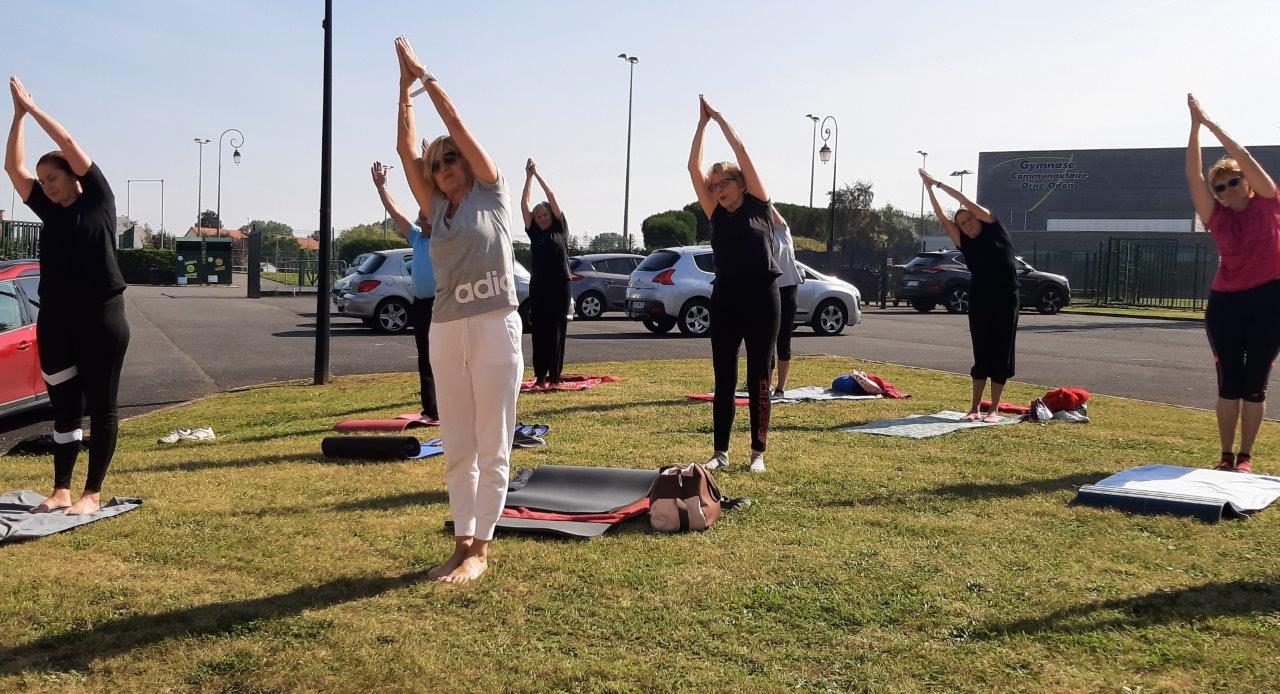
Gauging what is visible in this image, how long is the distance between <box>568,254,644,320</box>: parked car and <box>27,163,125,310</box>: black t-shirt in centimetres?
1919

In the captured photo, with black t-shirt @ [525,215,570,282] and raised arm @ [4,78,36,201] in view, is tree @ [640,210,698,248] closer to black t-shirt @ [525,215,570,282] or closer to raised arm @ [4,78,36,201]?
black t-shirt @ [525,215,570,282]

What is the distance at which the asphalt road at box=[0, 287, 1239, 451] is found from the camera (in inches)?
482

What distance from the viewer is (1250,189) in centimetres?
662

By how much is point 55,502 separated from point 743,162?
4.03m

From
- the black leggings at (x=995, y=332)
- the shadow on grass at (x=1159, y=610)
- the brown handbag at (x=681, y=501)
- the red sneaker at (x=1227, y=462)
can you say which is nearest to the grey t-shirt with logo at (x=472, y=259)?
the brown handbag at (x=681, y=501)

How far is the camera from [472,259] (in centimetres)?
433

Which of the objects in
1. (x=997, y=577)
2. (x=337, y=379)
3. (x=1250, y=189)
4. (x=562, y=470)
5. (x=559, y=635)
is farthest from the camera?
(x=337, y=379)

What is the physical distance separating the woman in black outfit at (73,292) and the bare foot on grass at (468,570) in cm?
221

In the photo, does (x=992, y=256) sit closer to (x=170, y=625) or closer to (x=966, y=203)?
(x=966, y=203)

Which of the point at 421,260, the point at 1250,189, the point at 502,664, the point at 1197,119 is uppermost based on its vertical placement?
the point at 1197,119

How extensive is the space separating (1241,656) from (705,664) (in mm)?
1694

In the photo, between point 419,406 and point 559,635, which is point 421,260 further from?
point 559,635

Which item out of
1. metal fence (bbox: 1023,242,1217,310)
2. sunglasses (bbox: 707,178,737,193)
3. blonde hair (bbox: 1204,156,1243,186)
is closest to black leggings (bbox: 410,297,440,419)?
sunglasses (bbox: 707,178,737,193)

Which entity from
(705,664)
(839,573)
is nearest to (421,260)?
(839,573)
